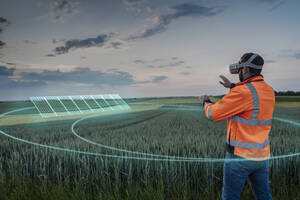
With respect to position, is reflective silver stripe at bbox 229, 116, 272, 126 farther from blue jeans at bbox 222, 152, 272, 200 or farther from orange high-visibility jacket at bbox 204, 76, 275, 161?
blue jeans at bbox 222, 152, 272, 200

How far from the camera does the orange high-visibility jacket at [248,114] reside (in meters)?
3.34

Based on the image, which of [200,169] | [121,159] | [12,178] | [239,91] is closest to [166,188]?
[200,169]

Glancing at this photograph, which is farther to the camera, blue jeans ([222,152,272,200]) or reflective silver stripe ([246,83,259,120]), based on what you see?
blue jeans ([222,152,272,200])

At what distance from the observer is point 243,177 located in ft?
11.6

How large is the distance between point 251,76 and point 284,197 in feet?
12.2

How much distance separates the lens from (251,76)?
138 inches

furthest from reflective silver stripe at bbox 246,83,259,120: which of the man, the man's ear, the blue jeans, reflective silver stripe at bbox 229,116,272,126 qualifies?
the blue jeans

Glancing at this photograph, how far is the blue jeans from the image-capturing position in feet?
11.5

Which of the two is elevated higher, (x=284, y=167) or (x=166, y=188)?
(x=284, y=167)

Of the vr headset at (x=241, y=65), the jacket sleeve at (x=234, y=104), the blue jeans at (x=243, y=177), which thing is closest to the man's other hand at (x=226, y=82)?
the vr headset at (x=241, y=65)

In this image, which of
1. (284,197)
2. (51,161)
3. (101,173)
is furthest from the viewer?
(51,161)

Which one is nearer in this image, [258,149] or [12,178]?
[258,149]

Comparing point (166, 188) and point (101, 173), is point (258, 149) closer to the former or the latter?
point (166, 188)

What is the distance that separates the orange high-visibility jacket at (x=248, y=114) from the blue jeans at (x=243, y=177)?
14cm
